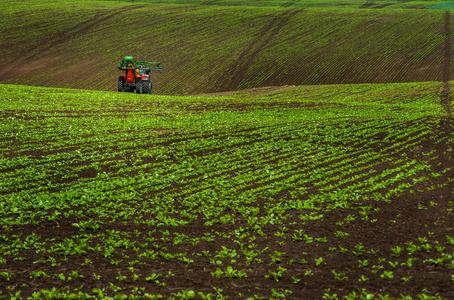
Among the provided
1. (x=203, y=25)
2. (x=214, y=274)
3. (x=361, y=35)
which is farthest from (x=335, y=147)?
(x=203, y=25)

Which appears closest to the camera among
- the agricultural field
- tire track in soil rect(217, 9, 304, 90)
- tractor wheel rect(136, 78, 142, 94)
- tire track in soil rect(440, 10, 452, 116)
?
the agricultural field

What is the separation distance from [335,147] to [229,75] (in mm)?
40678

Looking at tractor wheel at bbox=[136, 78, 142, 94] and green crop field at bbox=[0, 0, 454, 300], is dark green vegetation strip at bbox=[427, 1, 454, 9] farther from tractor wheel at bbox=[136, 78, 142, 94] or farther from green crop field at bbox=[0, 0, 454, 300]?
tractor wheel at bbox=[136, 78, 142, 94]

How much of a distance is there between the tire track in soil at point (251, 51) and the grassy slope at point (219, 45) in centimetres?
15

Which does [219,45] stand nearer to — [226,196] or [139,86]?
[139,86]

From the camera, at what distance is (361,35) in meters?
71.8

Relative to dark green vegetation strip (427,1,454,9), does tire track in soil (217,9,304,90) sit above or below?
below

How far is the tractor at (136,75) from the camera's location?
1667 inches

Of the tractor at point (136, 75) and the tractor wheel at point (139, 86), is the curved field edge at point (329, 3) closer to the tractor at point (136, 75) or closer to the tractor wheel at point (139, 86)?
the tractor at point (136, 75)

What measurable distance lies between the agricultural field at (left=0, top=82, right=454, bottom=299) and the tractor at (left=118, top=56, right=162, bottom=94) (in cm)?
1611

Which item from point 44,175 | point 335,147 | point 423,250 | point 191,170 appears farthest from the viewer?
point 335,147

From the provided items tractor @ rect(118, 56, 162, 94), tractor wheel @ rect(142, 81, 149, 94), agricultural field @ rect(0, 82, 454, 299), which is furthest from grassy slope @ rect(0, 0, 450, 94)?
agricultural field @ rect(0, 82, 454, 299)

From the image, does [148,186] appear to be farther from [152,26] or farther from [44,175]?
[152,26]

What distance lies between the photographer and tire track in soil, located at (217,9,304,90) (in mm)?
58997
